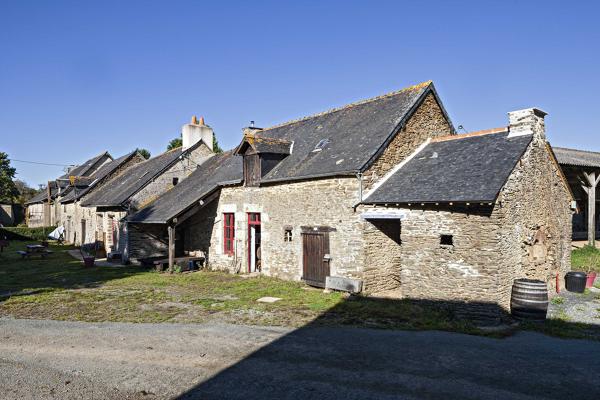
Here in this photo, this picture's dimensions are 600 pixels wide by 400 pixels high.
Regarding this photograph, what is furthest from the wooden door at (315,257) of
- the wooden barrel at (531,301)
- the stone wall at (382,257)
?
the wooden barrel at (531,301)

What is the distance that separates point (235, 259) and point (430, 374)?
11746 millimetres

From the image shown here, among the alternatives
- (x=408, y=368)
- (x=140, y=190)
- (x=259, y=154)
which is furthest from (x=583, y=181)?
(x=140, y=190)

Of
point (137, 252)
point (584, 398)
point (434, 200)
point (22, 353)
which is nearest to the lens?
point (584, 398)

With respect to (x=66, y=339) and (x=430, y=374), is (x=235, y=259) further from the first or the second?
(x=430, y=374)

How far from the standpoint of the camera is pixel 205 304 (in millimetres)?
11328

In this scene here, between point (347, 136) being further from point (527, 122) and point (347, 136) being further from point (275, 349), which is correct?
point (275, 349)

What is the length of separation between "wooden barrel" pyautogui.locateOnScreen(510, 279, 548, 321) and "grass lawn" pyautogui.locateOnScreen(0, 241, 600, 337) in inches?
14.5

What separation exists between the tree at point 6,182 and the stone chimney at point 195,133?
40.2 metres

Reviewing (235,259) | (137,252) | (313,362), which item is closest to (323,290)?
(235,259)

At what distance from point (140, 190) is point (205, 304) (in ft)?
37.0

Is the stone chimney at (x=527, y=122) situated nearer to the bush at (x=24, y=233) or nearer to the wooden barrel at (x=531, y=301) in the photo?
the wooden barrel at (x=531, y=301)

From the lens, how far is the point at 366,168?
12516 millimetres

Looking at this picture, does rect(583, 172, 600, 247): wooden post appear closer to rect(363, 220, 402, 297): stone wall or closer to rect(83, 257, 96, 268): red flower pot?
rect(363, 220, 402, 297): stone wall

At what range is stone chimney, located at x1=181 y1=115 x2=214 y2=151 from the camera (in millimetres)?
23359
